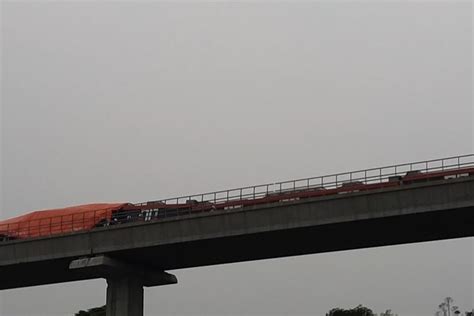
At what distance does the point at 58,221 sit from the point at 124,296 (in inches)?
290

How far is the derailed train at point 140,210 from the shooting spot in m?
34.2

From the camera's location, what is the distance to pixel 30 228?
4547cm

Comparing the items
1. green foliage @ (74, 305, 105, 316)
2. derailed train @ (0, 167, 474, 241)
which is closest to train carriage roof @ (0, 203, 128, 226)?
derailed train @ (0, 167, 474, 241)

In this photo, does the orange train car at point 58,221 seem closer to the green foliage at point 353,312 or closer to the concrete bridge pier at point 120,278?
the concrete bridge pier at point 120,278

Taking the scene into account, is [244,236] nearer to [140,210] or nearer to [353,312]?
[140,210]

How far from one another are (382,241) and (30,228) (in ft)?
77.8

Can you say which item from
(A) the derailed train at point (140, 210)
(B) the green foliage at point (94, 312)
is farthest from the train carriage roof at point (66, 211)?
(B) the green foliage at point (94, 312)

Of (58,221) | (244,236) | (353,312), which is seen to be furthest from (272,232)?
(353,312)

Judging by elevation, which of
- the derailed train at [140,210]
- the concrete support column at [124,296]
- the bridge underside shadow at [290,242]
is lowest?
the concrete support column at [124,296]

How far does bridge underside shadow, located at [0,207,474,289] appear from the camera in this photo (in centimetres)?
3447

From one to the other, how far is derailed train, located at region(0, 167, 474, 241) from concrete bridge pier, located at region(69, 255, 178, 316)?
2.53m

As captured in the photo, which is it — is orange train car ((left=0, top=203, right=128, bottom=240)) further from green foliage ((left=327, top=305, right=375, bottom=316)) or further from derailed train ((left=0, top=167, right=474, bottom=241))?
green foliage ((left=327, top=305, right=375, bottom=316))

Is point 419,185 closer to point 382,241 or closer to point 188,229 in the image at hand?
point 382,241

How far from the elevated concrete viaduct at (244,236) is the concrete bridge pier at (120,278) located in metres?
0.06
